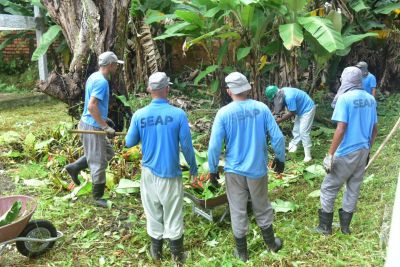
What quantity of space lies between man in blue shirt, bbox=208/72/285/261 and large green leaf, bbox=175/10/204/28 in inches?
184

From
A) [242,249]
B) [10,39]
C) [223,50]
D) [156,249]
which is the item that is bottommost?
[156,249]

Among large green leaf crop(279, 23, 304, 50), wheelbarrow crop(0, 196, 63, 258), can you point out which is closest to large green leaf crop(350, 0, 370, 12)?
large green leaf crop(279, 23, 304, 50)

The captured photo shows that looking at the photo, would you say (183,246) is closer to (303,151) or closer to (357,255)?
(357,255)

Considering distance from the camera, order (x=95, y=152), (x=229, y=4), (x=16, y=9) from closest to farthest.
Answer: (x=95, y=152) → (x=229, y=4) → (x=16, y=9)

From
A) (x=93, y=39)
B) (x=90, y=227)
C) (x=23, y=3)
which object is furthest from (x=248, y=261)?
(x=23, y=3)

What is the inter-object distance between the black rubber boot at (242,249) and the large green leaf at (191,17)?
211 inches

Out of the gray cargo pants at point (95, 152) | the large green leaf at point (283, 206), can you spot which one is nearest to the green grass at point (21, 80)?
the gray cargo pants at point (95, 152)

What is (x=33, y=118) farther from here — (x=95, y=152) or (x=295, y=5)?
(x=295, y=5)

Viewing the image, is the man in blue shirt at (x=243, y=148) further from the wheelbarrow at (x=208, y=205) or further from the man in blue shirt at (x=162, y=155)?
the wheelbarrow at (x=208, y=205)

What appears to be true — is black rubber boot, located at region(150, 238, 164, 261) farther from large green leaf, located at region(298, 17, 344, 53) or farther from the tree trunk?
large green leaf, located at region(298, 17, 344, 53)

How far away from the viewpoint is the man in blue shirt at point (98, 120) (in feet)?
18.3

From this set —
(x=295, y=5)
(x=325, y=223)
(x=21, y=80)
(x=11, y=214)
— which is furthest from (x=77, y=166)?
(x=21, y=80)

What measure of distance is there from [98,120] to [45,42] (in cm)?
736

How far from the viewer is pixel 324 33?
785 centimetres
